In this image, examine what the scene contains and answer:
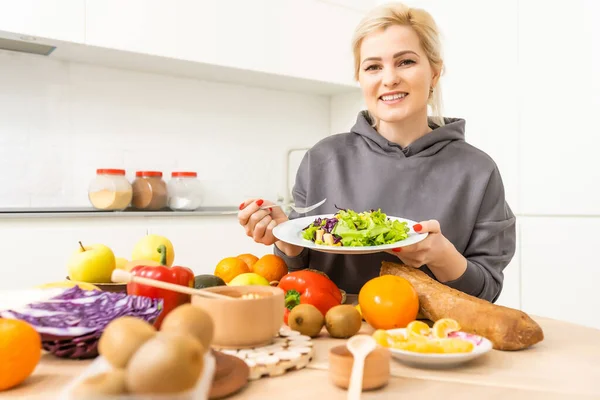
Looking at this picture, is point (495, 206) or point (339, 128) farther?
point (339, 128)

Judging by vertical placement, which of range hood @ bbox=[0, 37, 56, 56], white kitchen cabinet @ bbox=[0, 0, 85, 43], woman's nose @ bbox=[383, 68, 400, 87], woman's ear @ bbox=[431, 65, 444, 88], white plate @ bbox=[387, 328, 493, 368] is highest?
white kitchen cabinet @ bbox=[0, 0, 85, 43]

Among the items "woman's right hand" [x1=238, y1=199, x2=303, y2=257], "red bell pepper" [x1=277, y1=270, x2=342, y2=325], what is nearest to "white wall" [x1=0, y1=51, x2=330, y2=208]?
"woman's right hand" [x1=238, y1=199, x2=303, y2=257]

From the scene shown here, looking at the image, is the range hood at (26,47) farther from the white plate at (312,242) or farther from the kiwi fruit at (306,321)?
the kiwi fruit at (306,321)

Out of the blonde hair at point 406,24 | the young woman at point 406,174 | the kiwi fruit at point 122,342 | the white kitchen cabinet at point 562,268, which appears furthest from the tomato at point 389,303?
the white kitchen cabinet at point 562,268

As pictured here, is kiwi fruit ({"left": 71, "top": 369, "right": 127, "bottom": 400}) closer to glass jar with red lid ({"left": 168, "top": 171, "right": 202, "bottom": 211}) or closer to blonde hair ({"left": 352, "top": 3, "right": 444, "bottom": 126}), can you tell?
blonde hair ({"left": 352, "top": 3, "right": 444, "bottom": 126})

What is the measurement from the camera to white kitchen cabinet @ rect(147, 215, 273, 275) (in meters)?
2.81

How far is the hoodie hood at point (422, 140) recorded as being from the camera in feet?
5.37

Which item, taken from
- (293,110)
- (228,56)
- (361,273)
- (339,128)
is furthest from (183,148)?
(361,273)

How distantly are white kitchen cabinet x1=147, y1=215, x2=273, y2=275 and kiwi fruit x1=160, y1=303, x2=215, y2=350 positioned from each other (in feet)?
7.36

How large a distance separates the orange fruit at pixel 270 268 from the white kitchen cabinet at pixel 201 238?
1579mm

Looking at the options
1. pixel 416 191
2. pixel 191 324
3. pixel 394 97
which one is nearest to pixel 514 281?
pixel 416 191

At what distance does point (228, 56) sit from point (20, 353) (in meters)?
2.49

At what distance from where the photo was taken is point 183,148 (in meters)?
3.30

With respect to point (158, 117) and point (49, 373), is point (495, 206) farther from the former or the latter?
point (158, 117)
